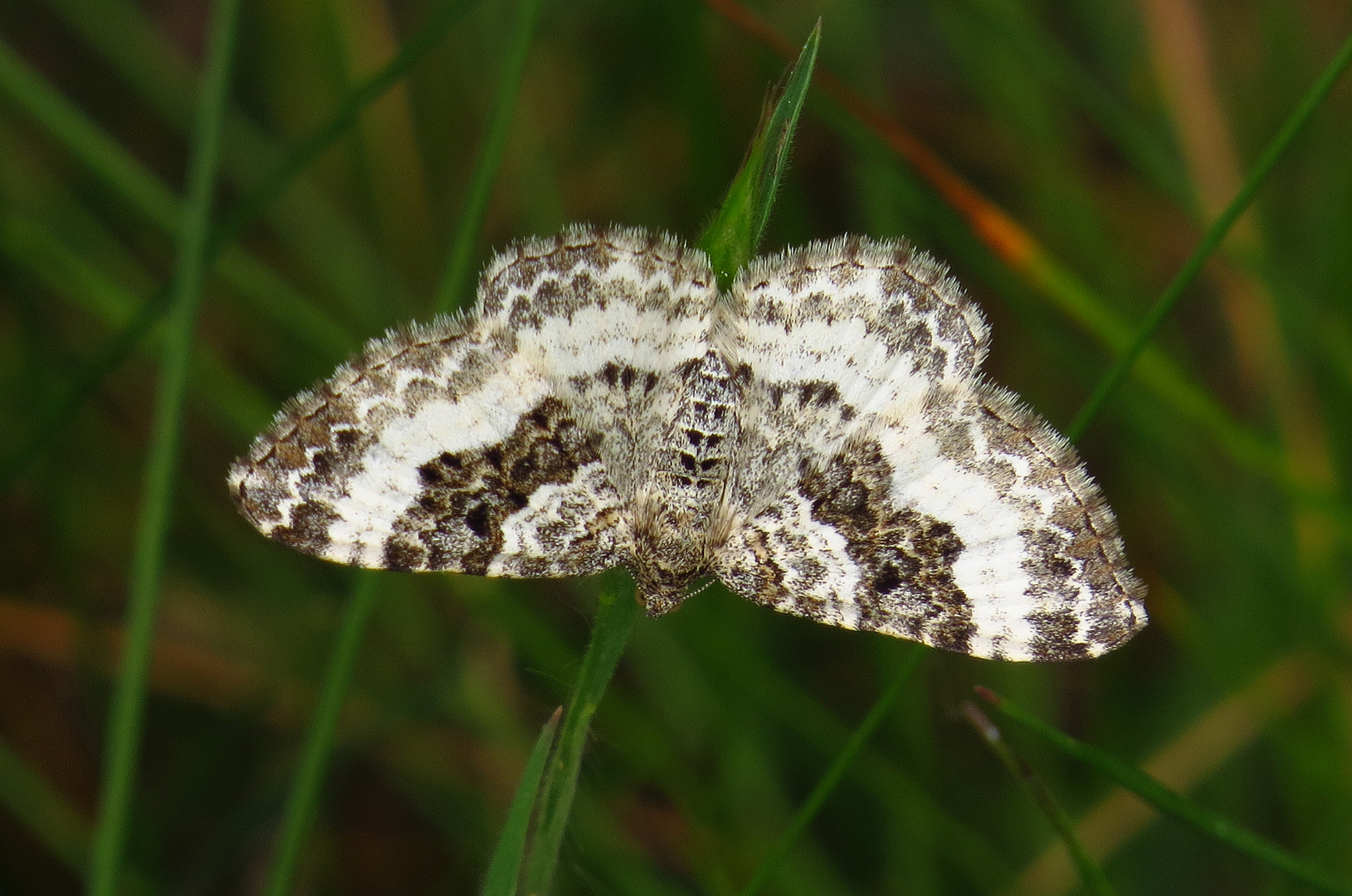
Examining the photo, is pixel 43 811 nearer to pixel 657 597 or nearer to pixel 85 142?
pixel 85 142

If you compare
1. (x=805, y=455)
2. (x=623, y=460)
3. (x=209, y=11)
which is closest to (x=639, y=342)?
(x=623, y=460)

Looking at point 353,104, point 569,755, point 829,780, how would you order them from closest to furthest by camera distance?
point 569,755, point 829,780, point 353,104

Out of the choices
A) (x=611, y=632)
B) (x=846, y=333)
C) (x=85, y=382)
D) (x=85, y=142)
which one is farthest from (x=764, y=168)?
(x=85, y=142)

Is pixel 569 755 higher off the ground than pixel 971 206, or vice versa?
pixel 971 206

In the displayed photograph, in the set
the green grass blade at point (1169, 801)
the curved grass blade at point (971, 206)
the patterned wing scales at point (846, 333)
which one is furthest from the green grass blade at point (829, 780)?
the curved grass blade at point (971, 206)

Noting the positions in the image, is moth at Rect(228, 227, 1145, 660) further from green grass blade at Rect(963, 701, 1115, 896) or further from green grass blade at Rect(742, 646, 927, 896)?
green grass blade at Rect(963, 701, 1115, 896)

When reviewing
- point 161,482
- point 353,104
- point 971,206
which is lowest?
point 161,482

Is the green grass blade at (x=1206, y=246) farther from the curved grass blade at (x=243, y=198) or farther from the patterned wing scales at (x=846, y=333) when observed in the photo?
the curved grass blade at (x=243, y=198)
